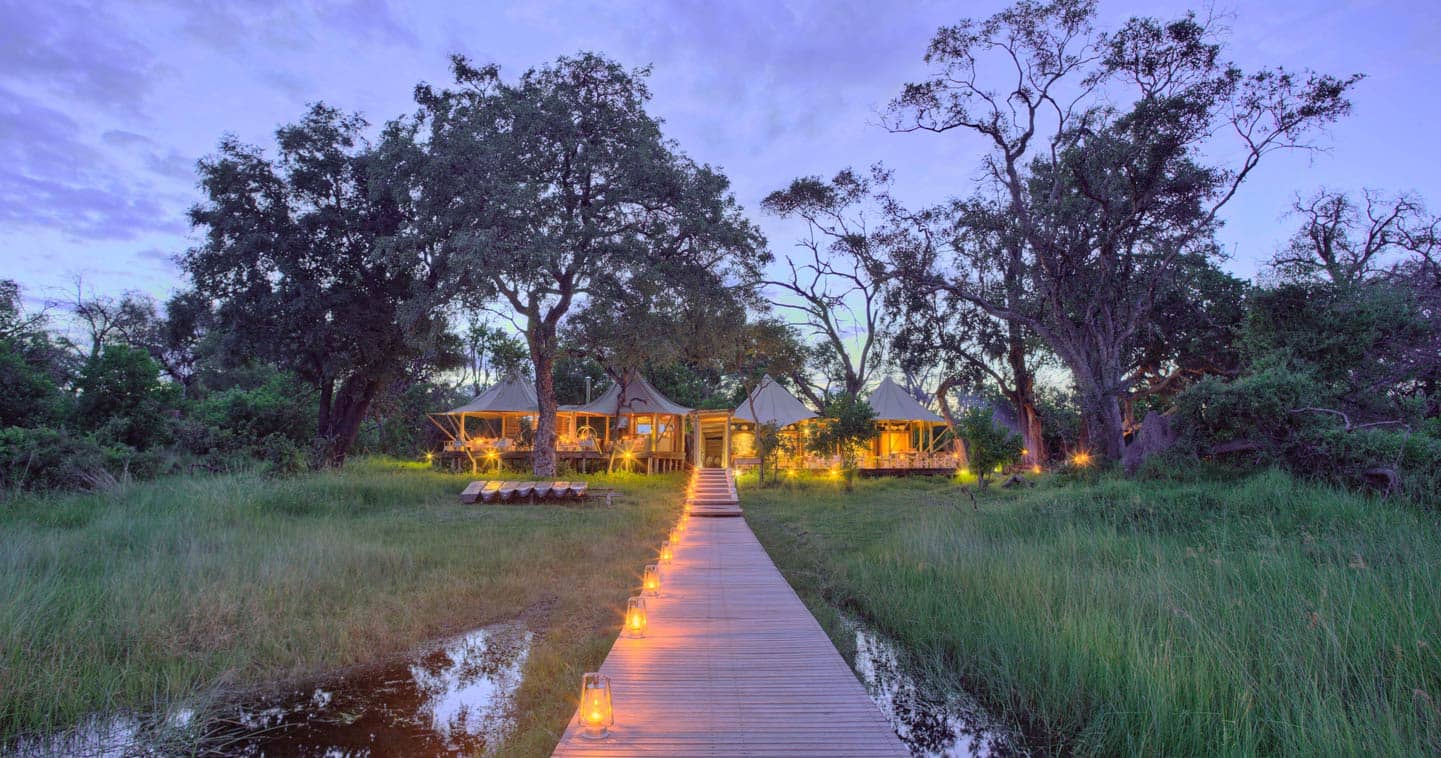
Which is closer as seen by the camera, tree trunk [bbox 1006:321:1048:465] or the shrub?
the shrub

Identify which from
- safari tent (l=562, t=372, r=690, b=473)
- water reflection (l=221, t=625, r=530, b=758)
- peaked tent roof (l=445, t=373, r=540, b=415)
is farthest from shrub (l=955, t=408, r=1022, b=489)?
peaked tent roof (l=445, t=373, r=540, b=415)

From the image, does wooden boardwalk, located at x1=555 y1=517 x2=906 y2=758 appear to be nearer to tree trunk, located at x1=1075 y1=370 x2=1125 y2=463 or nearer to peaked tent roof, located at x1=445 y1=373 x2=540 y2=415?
tree trunk, located at x1=1075 y1=370 x2=1125 y2=463

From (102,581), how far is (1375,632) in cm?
969

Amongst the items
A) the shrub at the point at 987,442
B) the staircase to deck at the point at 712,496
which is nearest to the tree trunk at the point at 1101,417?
the shrub at the point at 987,442

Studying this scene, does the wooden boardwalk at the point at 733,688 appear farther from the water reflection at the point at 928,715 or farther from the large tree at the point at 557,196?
the large tree at the point at 557,196

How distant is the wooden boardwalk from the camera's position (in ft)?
11.7

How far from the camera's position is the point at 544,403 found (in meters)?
21.2

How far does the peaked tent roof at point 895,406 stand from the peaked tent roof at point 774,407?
3219mm

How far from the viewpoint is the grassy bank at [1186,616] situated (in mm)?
3885

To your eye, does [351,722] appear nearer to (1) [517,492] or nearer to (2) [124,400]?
(1) [517,492]

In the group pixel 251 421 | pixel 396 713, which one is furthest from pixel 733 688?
pixel 251 421

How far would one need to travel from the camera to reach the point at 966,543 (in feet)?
28.8

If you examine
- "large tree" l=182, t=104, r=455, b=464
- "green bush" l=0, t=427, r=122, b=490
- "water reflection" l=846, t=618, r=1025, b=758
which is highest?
"large tree" l=182, t=104, r=455, b=464

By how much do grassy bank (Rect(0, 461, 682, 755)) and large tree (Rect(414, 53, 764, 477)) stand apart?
26.0 feet
